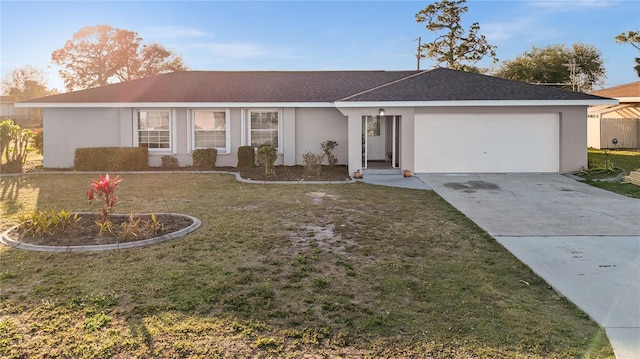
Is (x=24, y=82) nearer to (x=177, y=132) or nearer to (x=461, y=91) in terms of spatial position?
(x=177, y=132)

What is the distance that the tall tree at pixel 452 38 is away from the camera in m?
36.9

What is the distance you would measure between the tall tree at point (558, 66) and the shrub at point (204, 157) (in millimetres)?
37997

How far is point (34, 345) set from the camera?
355 centimetres

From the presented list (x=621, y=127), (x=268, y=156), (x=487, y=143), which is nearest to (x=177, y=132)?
(x=268, y=156)

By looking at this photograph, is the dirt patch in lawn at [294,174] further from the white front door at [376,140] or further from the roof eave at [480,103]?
the roof eave at [480,103]

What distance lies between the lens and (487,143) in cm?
1509

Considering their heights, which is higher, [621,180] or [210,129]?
[210,129]

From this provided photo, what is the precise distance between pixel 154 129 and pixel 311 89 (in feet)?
20.5

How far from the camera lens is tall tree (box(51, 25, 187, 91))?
4575 cm

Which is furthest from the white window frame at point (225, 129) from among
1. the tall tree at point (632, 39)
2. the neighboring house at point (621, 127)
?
the tall tree at point (632, 39)

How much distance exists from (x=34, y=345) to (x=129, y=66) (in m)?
49.8

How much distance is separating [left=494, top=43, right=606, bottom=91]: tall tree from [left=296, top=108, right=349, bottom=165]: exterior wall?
34.5m

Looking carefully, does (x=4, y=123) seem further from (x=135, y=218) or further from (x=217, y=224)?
(x=217, y=224)

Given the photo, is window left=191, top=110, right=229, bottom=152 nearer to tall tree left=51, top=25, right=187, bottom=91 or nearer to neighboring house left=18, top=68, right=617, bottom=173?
neighboring house left=18, top=68, right=617, bottom=173
